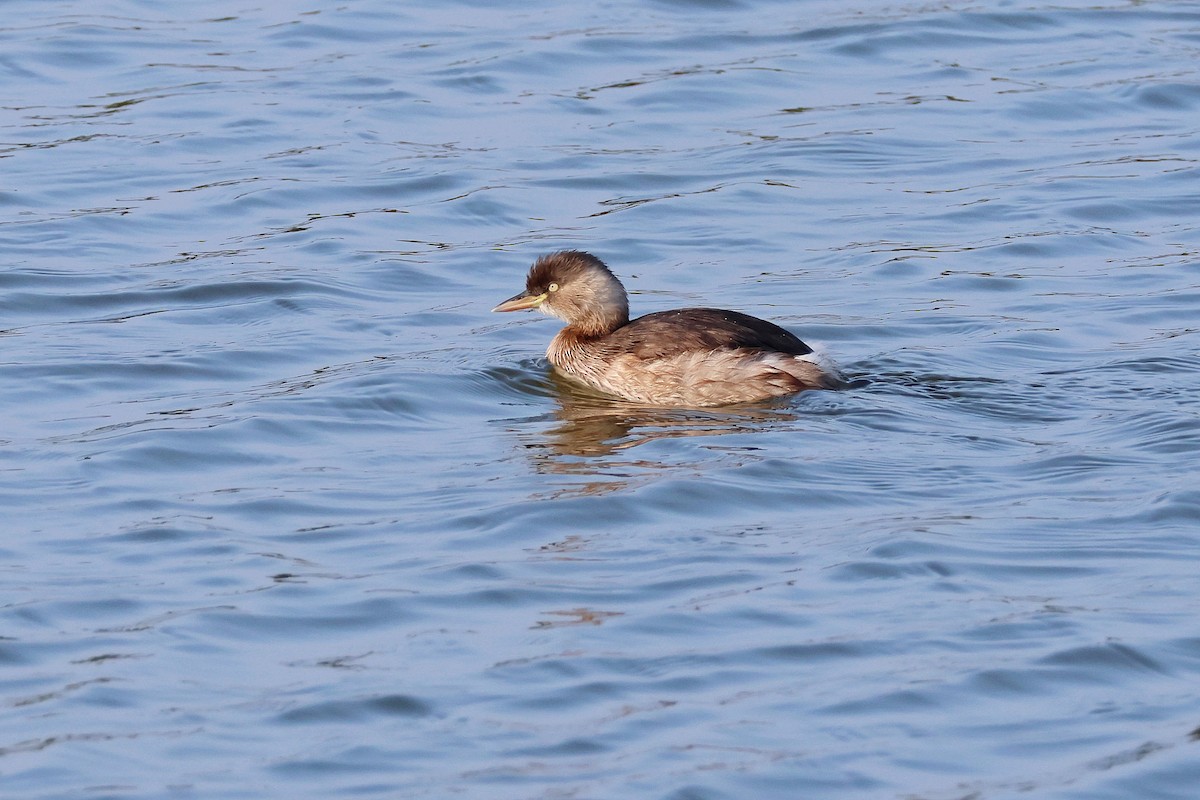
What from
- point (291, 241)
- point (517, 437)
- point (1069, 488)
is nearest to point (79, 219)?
point (291, 241)

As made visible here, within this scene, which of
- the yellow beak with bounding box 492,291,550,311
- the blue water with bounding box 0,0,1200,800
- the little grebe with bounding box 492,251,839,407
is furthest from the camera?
the yellow beak with bounding box 492,291,550,311

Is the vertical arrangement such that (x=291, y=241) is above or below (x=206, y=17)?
below

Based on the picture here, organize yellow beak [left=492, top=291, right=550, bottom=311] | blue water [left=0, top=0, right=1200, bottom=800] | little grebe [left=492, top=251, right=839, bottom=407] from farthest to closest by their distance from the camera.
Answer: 1. yellow beak [left=492, top=291, right=550, bottom=311]
2. little grebe [left=492, top=251, right=839, bottom=407]
3. blue water [left=0, top=0, right=1200, bottom=800]

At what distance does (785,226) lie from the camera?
13047mm

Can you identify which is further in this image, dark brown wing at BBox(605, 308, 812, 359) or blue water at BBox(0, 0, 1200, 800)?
dark brown wing at BBox(605, 308, 812, 359)

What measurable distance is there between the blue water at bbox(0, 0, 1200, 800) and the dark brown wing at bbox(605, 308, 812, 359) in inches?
14.2

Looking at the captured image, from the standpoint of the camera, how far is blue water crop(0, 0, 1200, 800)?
6062 millimetres

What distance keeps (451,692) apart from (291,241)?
272 inches

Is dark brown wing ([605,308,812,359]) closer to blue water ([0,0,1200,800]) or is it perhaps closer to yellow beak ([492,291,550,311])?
blue water ([0,0,1200,800])

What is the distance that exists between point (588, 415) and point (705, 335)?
28.7 inches

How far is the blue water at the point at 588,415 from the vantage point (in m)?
6.06

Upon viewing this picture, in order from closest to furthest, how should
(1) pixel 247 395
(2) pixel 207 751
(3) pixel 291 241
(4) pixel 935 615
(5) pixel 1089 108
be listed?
(2) pixel 207 751 → (4) pixel 935 615 → (1) pixel 247 395 → (3) pixel 291 241 → (5) pixel 1089 108

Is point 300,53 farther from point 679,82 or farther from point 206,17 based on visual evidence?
point 679,82

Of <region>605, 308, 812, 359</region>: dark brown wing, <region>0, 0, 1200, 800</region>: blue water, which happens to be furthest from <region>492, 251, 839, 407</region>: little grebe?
<region>0, 0, 1200, 800</region>: blue water
